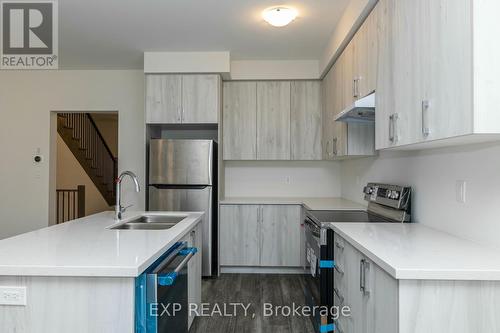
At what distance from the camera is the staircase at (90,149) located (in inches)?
→ 256

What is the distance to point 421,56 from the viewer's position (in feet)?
5.18

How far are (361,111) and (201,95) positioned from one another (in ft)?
7.03

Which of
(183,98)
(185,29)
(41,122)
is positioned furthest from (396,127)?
(41,122)

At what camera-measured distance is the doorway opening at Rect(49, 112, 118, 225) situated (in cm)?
653

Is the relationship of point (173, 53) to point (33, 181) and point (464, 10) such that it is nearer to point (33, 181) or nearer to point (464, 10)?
point (33, 181)

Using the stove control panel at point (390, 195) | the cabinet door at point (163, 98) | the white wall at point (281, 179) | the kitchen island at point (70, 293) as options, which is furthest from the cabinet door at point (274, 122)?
the kitchen island at point (70, 293)

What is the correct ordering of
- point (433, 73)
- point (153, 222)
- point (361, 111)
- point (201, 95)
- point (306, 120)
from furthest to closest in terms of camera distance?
point (306, 120), point (201, 95), point (153, 222), point (361, 111), point (433, 73)

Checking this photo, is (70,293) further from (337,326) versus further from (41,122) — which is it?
(41,122)

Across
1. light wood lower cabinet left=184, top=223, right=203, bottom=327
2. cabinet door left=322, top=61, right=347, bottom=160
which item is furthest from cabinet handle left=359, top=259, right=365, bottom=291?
cabinet door left=322, top=61, right=347, bottom=160

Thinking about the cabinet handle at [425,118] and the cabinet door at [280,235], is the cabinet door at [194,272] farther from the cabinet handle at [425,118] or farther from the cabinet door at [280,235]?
the cabinet handle at [425,118]

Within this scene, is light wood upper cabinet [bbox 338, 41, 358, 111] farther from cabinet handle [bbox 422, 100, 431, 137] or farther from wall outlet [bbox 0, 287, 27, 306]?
wall outlet [bbox 0, 287, 27, 306]

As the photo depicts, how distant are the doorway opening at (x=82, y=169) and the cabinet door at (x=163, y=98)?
10.5 feet

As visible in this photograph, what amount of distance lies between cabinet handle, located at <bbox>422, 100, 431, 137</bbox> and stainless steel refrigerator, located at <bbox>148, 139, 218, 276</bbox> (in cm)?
261

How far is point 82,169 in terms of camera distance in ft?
24.1
